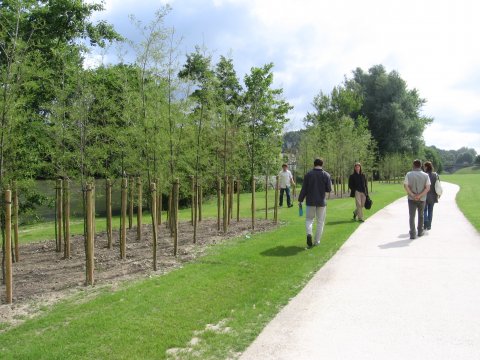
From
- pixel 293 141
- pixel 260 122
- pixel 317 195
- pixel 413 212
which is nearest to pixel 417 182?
pixel 413 212

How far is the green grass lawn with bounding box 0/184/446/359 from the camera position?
14.3ft

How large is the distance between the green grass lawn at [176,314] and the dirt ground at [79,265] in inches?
16.1

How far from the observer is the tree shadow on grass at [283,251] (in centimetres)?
887

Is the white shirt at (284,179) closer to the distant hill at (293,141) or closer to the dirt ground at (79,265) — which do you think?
the dirt ground at (79,265)

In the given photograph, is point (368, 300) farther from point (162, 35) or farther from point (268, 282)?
point (162, 35)

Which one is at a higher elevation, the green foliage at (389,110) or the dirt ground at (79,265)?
the green foliage at (389,110)

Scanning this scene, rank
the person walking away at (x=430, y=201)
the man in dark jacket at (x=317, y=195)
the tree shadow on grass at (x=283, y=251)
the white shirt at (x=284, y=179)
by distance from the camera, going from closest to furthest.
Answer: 1. the tree shadow on grass at (x=283, y=251)
2. the man in dark jacket at (x=317, y=195)
3. the person walking away at (x=430, y=201)
4. the white shirt at (x=284, y=179)

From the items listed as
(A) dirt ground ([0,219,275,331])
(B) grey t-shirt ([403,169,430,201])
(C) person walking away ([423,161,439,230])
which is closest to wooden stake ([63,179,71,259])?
(A) dirt ground ([0,219,275,331])

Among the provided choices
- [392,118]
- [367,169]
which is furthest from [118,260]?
[392,118]

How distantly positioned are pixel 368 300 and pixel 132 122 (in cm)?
687

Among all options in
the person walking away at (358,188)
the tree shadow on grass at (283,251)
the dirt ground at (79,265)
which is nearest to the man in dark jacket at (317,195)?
the tree shadow on grass at (283,251)

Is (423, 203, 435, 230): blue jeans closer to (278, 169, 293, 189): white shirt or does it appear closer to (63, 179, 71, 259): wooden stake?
(278, 169, 293, 189): white shirt

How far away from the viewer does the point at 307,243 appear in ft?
31.6

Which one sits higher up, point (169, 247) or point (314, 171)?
point (314, 171)
